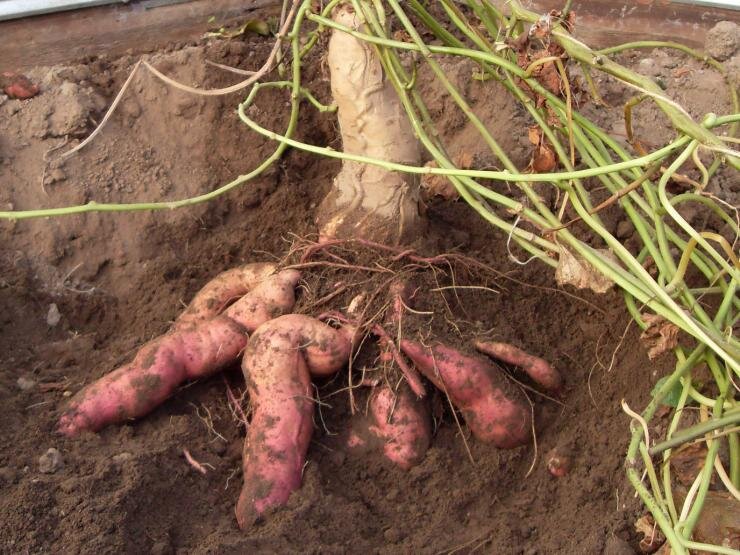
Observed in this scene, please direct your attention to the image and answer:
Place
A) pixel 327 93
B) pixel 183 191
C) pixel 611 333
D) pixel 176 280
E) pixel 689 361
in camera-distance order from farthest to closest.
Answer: pixel 327 93
pixel 183 191
pixel 176 280
pixel 611 333
pixel 689 361

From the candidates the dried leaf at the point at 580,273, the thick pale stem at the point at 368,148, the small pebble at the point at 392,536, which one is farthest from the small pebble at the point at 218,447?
the dried leaf at the point at 580,273

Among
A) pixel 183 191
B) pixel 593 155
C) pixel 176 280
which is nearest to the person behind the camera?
pixel 593 155

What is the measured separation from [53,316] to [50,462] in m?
0.48

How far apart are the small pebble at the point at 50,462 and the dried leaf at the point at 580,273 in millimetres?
931

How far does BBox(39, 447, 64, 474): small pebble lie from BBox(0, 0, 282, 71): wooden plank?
1.27 metres

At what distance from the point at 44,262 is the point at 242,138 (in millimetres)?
566

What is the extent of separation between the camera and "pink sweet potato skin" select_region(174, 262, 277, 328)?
181 centimetres

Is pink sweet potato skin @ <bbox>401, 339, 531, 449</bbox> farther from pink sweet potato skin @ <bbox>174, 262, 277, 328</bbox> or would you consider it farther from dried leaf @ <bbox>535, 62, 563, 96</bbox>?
dried leaf @ <bbox>535, 62, 563, 96</bbox>

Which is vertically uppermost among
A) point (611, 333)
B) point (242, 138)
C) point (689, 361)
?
point (242, 138)

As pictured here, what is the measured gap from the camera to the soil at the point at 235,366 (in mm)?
1454

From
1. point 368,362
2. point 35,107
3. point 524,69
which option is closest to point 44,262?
point 35,107

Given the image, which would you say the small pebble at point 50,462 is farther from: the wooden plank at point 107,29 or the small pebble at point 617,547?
the wooden plank at point 107,29

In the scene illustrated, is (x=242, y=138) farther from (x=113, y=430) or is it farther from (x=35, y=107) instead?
(x=113, y=430)

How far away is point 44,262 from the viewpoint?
1961 millimetres
